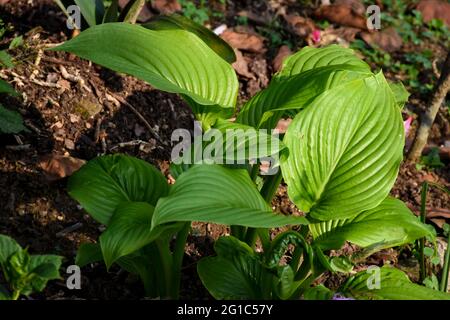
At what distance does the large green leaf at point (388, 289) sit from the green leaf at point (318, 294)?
3.7 inches

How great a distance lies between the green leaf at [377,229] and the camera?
2.42 metres

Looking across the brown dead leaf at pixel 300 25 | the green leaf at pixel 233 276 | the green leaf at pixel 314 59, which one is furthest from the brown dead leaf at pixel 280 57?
the green leaf at pixel 233 276

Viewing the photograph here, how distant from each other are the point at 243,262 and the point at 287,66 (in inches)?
27.6

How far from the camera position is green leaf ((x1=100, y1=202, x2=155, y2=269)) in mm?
2273

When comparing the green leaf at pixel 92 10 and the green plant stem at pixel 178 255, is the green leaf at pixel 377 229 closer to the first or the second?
the green plant stem at pixel 178 255

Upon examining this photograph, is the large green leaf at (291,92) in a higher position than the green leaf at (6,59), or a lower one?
lower

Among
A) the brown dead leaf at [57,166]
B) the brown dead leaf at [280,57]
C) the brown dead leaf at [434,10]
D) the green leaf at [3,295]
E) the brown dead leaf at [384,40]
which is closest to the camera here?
the green leaf at [3,295]

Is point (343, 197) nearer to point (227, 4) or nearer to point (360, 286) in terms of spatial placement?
point (360, 286)

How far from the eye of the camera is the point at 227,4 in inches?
166

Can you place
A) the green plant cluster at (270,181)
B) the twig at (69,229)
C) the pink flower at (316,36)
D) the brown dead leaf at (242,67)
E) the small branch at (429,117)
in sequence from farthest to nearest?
the pink flower at (316,36) < the brown dead leaf at (242,67) < the small branch at (429,117) < the twig at (69,229) < the green plant cluster at (270,181)

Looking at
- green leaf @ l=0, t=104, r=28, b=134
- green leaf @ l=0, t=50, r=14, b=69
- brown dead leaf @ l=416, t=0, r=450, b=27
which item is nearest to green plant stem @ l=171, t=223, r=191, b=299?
green leaf @ l=0, t=104, r=28, b=134

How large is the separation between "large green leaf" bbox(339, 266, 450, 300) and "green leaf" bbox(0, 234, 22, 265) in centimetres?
100

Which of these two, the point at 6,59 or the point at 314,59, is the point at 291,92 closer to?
the point at 314,59
